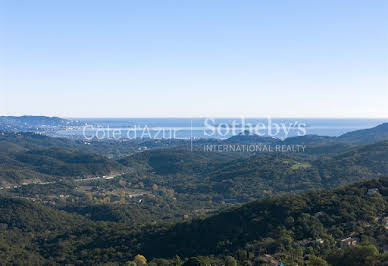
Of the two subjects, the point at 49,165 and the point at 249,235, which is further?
the point at 49,165

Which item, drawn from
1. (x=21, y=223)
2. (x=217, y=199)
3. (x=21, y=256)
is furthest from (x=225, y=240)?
(x=217, y=199)

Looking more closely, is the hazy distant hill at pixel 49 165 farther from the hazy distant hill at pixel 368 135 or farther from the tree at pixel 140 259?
the hazy distant hill at pixel 368 135

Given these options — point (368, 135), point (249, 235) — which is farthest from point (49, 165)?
point (368, 135)

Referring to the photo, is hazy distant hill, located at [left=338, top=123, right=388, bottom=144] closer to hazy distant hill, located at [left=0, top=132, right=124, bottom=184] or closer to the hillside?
hazy distant hill, located at [left=0, top=132, right=124, bottom=184]

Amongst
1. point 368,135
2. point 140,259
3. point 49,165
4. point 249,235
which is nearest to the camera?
point 140,259

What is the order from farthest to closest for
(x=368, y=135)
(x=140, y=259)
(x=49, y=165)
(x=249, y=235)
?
(x=368, y=135), (x=49, y=165), (x=249, y=235), (x=140, y=259)

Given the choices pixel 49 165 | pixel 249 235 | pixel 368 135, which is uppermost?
pixel 368 135

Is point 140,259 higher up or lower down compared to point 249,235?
lower down

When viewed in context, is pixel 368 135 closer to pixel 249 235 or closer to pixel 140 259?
pixel 249 235

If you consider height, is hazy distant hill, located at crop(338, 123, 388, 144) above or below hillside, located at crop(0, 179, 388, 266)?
above

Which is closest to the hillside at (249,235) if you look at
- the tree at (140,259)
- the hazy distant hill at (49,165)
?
the tree at (140,259)

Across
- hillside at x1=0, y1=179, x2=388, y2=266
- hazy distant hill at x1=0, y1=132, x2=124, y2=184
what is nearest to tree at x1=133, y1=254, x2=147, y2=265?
hillside at x1=0, y1=179, x2=388, y2=266

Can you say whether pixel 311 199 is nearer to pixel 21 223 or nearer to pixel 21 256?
pixel 21 256
